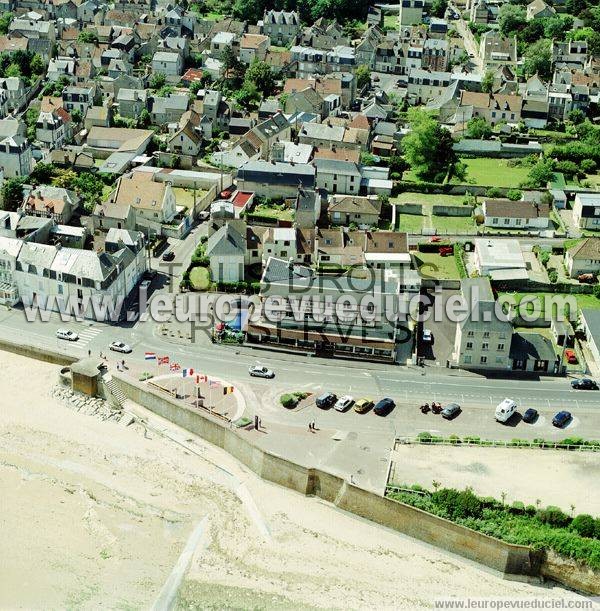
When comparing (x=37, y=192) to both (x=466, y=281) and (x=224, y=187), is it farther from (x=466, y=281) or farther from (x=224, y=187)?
(x=466, y=281)

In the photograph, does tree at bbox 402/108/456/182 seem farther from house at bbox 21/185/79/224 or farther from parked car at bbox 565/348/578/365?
house at bbox 21/185/79/224

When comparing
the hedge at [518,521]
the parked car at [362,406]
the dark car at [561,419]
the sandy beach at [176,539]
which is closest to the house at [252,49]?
the parked car at [362,406]

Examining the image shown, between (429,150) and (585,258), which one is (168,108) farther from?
(585,258)

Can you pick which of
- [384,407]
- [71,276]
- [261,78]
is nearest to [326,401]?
→ [384,407]

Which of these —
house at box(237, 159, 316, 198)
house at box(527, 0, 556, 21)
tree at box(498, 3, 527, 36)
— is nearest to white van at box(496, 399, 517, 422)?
house at box(237, 159, 316, 198)

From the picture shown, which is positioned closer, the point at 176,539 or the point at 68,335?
the point at 176,539

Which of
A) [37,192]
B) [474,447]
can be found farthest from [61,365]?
[474,447]

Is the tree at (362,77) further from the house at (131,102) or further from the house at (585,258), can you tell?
the house at (585,258)
